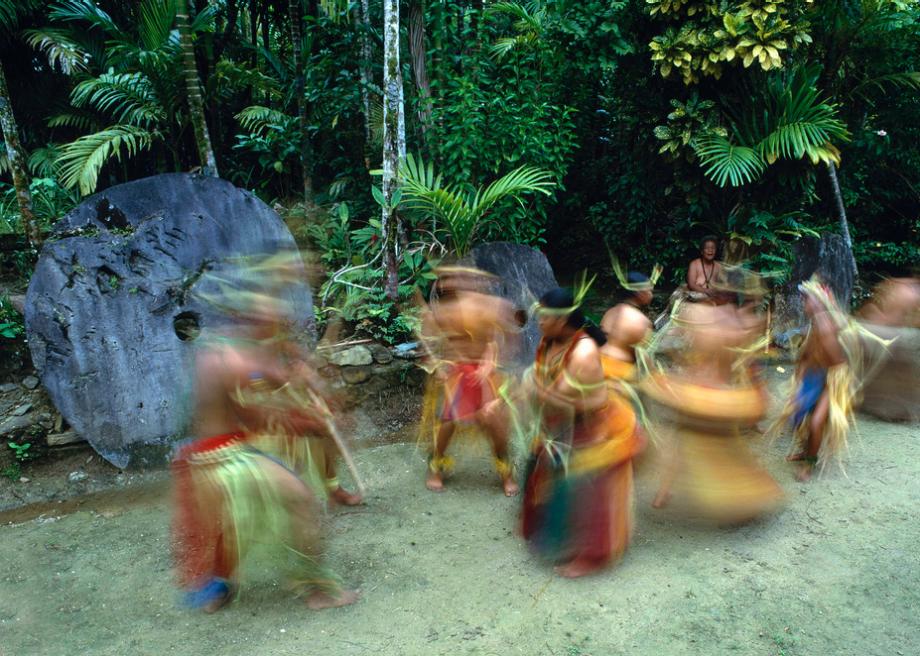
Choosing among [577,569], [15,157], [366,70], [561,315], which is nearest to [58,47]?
[15,157]

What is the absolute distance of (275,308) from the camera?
302 centimetres

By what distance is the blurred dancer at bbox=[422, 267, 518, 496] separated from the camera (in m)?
3.73

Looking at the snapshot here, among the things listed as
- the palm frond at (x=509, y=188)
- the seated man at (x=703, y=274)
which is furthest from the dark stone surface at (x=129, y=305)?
the seated man at (x=703, y=274)

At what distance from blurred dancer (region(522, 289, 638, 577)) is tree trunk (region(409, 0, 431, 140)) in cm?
344

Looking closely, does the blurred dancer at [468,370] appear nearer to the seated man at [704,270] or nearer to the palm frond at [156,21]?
the seated man at [704,270]

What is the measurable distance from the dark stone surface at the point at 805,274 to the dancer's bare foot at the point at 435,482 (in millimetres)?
4040

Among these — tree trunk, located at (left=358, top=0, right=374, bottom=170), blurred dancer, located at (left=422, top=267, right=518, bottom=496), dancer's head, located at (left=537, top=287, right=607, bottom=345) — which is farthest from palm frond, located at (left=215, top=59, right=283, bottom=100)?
dancer's head, located at (left=537, top=287, right=607, bottom=345)

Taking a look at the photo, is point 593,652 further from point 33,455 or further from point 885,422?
point 885,422

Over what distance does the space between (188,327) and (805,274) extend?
572cm

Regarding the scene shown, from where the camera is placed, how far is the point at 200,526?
2.81 meters

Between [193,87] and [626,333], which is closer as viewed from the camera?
[626,333]

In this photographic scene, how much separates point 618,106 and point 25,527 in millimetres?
6600

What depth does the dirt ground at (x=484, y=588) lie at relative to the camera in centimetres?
272

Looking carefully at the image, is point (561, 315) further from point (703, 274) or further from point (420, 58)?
point (420, 58)
